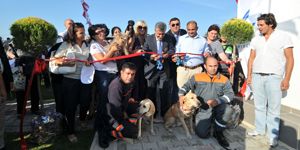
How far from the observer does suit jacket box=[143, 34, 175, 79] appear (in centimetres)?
509

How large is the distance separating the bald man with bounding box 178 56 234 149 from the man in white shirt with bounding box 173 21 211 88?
57 centimetres

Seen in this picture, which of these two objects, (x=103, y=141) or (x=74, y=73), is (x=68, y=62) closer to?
(x=74, y=73)

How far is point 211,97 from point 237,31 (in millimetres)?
2507

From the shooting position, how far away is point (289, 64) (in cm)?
384

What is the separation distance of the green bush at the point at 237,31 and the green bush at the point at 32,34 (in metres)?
4.11

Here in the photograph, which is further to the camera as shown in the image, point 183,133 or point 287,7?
point 287,7

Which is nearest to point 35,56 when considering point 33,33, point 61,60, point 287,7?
point 33,33

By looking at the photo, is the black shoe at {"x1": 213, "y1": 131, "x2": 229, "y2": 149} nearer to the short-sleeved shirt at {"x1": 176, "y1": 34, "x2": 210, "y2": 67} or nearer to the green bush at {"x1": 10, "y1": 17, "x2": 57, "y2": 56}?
the short-sleeved shirt at {"x1": 176, "y1": 34, "x2": 210, "y2": 67}

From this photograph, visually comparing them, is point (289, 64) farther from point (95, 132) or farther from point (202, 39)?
point (95, 132)

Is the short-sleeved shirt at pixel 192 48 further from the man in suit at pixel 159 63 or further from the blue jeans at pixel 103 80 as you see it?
the blue jeans at pixel 103 80

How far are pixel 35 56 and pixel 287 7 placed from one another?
5.14m

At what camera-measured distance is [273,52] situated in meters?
3.94

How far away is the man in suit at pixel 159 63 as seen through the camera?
500 centimetres

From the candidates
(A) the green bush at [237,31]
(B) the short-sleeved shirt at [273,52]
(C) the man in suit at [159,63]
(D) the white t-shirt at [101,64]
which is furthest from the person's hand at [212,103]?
(A) the green bush at [237,31]
